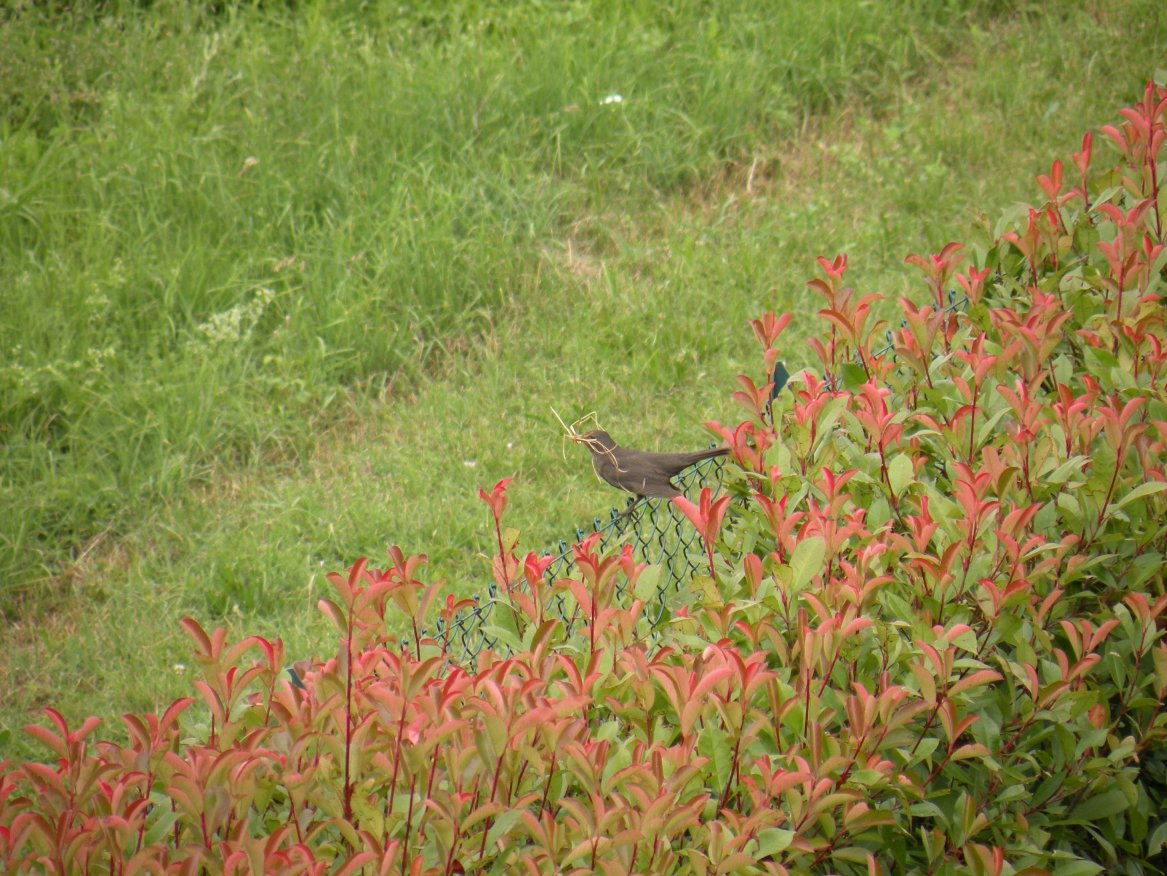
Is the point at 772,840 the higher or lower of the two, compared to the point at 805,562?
lower

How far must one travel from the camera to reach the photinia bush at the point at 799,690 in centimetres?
183

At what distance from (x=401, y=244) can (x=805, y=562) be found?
3656 millimetres

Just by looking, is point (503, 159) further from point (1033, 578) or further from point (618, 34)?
point (1033, 578)

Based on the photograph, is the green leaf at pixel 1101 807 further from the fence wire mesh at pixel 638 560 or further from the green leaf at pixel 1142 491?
the fence wire mesh at pixel 638 560

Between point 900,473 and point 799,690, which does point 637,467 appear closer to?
point 900,473

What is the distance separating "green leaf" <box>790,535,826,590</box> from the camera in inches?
Result: 85.2

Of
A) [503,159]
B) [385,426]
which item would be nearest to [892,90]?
[503,159]

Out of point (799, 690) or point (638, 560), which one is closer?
point (799, 690)

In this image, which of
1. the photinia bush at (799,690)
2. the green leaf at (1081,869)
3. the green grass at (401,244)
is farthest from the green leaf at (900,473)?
the green grass at (401,244)

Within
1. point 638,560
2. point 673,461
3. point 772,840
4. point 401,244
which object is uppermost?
point 772,840

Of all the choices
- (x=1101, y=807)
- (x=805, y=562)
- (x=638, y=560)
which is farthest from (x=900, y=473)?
(x=638, y=560)

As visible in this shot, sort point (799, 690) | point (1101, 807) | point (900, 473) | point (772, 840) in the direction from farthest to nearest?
point (900, 473)
point (1101, 807)
point (799, 690)
point (772, 840)

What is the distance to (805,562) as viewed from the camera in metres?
2.18

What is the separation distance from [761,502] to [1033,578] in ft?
1.71
